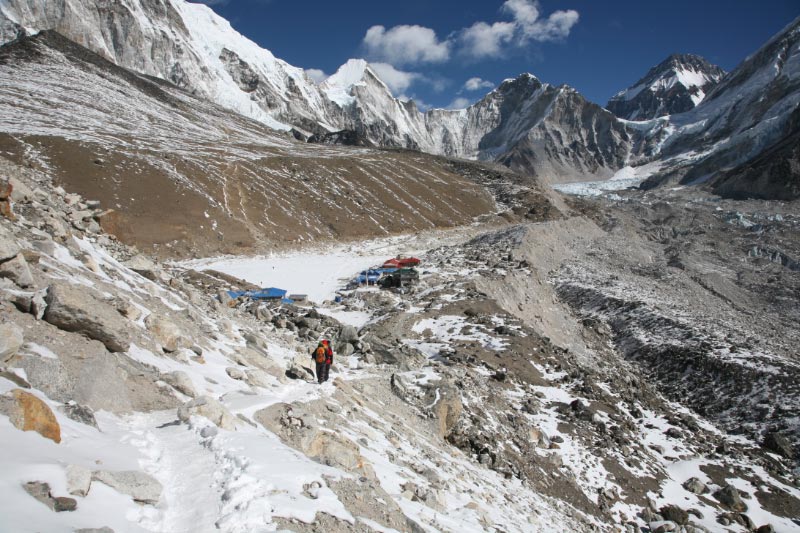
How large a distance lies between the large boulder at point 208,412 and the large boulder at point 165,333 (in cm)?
296

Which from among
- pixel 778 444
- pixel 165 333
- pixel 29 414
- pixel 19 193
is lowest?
pixel 165 333

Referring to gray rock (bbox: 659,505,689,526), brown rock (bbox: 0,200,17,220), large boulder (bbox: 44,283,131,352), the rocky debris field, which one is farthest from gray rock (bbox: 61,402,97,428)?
gray rock (bbox: 659,505,689,526)

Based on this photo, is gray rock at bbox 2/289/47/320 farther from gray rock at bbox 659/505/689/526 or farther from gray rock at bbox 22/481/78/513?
gray rock at bbox 659/505/689/526

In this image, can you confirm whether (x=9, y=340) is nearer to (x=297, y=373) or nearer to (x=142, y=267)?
(x=297, y=373)

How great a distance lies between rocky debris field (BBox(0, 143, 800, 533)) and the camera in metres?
5.77

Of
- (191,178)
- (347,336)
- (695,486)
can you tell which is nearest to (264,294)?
(347,336)

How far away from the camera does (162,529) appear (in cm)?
504

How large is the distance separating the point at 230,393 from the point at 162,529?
14.9ft

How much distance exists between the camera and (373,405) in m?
12.7

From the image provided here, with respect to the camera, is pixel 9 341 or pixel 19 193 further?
pixel 19 193

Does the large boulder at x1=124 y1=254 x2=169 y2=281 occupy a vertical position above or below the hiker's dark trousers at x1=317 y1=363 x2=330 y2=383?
above

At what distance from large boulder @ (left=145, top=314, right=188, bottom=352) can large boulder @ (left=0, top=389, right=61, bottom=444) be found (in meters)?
4.77

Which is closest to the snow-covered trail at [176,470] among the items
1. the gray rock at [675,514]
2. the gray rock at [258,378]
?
the gray rock at [258,378]

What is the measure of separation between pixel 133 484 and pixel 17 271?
5227mm
